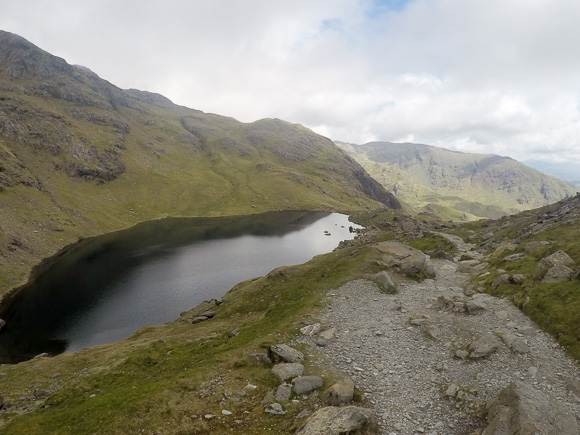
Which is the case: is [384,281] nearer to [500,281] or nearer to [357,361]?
[500,281]

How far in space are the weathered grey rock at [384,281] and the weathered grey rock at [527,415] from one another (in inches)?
934

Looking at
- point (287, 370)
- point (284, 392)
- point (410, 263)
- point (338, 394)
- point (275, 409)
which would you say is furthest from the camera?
point (410, 263)

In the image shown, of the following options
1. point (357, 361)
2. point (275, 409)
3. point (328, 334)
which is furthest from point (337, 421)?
point (328, 334)

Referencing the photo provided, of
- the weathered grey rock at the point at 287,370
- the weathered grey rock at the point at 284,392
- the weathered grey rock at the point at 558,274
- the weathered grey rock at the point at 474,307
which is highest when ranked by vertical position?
the weathered grey rock at the point at 558,274

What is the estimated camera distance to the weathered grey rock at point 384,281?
43.4 meters

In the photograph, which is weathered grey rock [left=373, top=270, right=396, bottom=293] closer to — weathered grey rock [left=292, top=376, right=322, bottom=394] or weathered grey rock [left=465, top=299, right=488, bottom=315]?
weathered grey rock [left=465, top=299, right=488, bottom=315]

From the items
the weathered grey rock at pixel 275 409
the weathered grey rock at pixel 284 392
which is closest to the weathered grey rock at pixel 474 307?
the weathered grey rock at pixel 284 392

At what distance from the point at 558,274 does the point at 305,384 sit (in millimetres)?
28507

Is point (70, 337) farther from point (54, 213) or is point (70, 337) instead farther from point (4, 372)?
point (54, 213)

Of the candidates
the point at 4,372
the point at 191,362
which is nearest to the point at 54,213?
the point at 4,372

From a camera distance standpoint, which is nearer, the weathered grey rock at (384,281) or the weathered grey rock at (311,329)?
the weathered grey rock at (311,329)

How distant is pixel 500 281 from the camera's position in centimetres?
3978

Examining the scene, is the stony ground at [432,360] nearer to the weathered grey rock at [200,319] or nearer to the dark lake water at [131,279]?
the weathered grey rock at [200,319]

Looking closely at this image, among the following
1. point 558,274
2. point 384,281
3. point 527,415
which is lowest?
point 527,415
